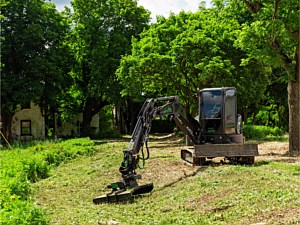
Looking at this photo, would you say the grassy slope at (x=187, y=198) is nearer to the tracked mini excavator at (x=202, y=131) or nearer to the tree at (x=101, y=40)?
the tracked mini excavator at (x=202, y=131)

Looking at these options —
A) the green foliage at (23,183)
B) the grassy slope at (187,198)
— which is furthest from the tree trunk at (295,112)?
the green foliage at (23,183)

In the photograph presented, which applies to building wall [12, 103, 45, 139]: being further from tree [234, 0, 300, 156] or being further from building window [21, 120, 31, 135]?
tree [234, 0, 300, 156]

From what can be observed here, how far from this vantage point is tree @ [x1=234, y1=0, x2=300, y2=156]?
1688cm

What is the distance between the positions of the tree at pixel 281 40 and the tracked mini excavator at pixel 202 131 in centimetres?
284

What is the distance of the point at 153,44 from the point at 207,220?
20.6 m

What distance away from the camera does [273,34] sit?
1683cm

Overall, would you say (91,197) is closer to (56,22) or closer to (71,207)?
(71,207)

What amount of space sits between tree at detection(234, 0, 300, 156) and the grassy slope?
4867mm

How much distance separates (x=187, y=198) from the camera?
31.9 ft

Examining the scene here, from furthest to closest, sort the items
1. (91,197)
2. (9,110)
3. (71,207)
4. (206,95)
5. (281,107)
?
(281,107), (9,110), (206,95), (91,197), (71,207)

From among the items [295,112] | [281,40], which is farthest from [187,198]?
[281,40]

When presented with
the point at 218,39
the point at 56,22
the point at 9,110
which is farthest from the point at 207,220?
the point at 56,22

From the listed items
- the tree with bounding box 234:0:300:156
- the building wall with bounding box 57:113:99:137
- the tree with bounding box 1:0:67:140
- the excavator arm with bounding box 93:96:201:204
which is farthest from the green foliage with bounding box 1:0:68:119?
the excavator arm with bounding box 93:96:201:204

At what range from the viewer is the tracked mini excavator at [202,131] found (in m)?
11.1
